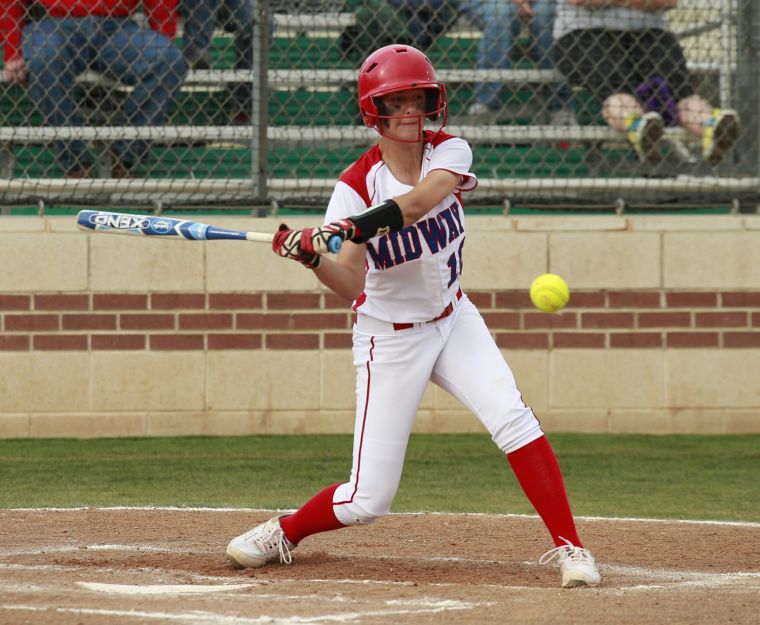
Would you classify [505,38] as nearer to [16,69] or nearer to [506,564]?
[16,69]

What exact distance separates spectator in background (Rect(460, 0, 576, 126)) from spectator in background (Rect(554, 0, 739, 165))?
0.31ft

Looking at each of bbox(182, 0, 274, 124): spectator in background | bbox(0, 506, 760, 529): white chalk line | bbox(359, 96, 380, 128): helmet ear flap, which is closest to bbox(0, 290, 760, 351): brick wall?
bbox(182, 0, 274, 124): spectator in background

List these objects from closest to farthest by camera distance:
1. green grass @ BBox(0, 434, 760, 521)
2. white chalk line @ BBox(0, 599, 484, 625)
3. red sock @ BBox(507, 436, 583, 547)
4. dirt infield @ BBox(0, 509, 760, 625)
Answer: white chalk line @ BBox(0, 599, 484, 625) < dirt infield @ BBox(0, 509, 760, 625) < red sock @ BBox(507, 436, 583, 547) < green grass @ BBox(0, 434, 760, 521)

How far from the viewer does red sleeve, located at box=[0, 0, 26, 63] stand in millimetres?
7984

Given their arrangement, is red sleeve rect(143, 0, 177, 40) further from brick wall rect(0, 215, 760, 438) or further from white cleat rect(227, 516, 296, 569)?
white cleat rect(227, 516, 296, 569)

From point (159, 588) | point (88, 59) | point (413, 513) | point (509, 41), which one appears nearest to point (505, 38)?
point (509, 41)

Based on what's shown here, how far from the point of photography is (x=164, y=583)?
3.77m

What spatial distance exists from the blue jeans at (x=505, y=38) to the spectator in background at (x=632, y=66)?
0.29 feet

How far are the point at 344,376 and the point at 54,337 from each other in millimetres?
1802

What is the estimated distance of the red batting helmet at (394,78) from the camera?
13.0 feet

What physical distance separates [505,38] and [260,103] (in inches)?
67.8

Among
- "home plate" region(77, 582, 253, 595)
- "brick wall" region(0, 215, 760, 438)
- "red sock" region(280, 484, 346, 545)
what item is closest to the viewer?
"home plate" region(77, 582, 253, 595)

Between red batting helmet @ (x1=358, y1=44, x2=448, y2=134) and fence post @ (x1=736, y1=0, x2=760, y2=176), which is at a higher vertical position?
fence post @ (x1=736, y1=0, x2=760, y2=176)

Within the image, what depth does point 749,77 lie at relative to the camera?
27.6 feet
